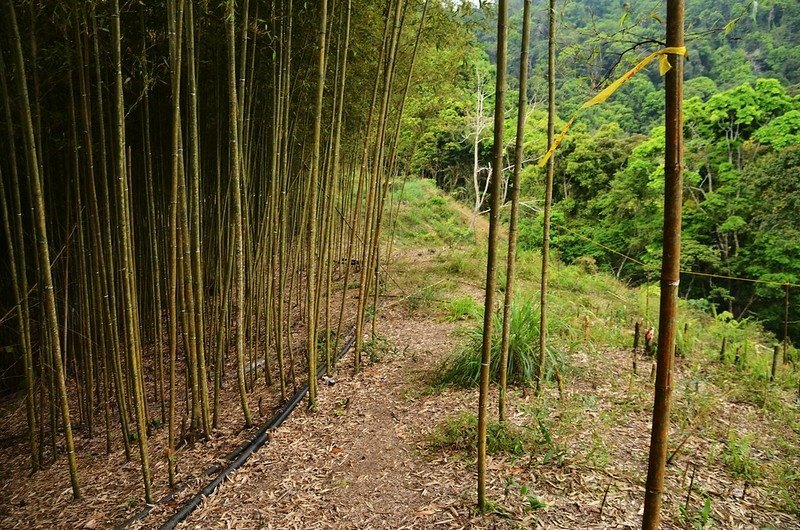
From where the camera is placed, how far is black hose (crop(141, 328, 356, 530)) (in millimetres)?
2242

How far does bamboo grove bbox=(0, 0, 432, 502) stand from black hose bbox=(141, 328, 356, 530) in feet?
0.44

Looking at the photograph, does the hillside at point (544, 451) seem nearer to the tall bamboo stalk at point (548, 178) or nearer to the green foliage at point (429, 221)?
the tall bamboo stalk at point (548, 178)

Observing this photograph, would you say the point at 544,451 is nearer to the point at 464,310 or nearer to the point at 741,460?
the point at 741,460

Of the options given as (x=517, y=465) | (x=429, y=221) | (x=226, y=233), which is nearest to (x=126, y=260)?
(x=226, y=233)

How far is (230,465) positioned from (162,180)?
2.26 m

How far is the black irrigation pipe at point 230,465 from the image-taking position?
2.25 meters

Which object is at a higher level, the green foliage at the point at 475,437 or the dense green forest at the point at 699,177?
the dense green forest at the point at 699,177

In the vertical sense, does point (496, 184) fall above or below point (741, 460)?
above

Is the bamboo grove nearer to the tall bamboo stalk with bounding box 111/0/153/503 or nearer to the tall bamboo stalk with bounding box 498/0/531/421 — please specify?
the tall bamboo stalk with bounding box 111/0/153/503

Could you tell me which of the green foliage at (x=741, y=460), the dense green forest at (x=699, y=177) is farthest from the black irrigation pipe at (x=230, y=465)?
the dense green forest at (x=699, y=177)

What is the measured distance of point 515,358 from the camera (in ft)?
10.5

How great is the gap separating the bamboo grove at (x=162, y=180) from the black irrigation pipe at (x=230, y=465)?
0.40 feet

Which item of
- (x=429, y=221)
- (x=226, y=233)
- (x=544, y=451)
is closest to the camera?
(x=544, y=451)

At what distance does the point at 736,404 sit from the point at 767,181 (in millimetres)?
9128
